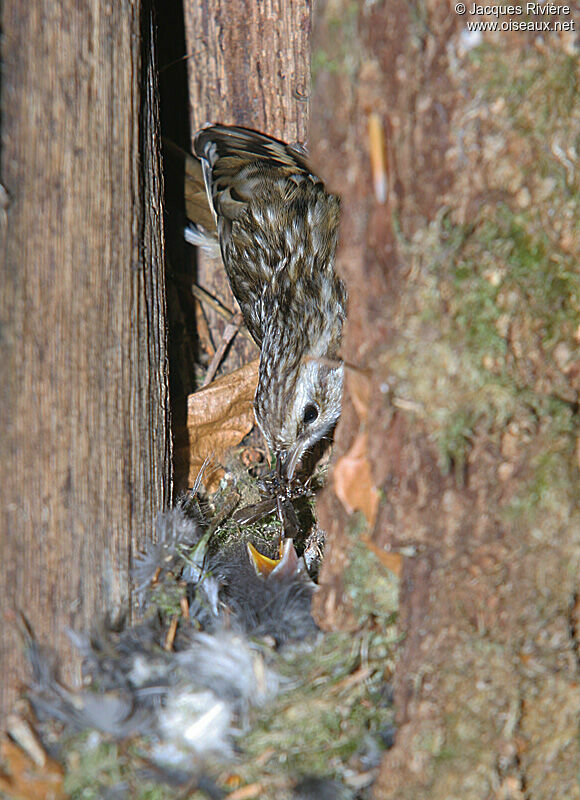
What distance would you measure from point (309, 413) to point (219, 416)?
51 cm

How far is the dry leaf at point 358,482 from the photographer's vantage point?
1.80 metres

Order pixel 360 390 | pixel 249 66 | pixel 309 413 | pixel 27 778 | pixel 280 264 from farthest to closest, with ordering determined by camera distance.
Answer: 1. pixel 280 264
2. pixel 249 66
3. pixel 309 413
4. pixel 360 390
5. pixel 27 778

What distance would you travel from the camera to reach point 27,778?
5.33 ft

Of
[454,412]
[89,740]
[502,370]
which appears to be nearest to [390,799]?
[89,740]

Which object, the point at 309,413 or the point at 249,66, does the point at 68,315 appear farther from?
the point at 249,66

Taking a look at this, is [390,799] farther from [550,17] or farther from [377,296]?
[550,17]

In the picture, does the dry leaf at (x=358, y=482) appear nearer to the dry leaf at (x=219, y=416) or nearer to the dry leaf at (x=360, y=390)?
the dry leaf at (x=360, y=390)

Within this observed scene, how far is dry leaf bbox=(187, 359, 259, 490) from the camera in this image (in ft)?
10.8

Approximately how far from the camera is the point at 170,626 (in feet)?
6.62

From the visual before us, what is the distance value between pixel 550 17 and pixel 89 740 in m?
2.01

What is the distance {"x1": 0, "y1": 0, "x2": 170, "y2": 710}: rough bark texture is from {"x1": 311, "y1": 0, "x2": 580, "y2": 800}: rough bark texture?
63cm

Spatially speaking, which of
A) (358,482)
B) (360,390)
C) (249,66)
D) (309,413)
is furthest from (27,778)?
(249,66)

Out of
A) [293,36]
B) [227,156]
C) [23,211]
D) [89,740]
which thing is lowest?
[89,740]

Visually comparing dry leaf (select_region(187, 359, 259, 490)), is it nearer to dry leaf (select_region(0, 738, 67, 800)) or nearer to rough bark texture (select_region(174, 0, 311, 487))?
rough bark texture (select_region(174, 0, 311, 487))
